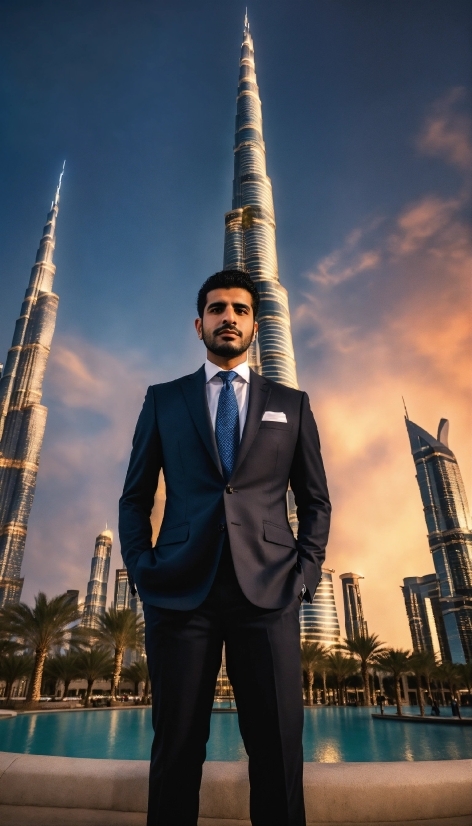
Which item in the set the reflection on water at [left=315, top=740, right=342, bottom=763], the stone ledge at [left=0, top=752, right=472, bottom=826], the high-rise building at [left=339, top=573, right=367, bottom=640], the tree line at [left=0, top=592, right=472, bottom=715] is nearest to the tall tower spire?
the tree line at [left=0, top=592, right=472, bottom=715]

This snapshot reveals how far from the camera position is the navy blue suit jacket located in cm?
173

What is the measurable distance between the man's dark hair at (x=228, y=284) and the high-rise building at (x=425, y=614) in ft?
424

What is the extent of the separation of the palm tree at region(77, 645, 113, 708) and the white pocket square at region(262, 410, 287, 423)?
34111mm

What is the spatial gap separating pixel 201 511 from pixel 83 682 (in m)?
78.9

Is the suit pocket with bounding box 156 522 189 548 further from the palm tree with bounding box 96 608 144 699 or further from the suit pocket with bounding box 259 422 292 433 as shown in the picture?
the palm tree with bounding box 96 608 144 699

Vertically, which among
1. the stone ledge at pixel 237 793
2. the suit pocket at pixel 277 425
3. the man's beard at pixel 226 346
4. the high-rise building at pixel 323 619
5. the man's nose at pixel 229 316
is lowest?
the stone ledge at pixel 237 793

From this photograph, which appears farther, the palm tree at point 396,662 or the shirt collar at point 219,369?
the palm tree at point 396,662

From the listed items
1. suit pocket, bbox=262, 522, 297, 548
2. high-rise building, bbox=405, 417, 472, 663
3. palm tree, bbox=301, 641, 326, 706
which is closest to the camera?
suit pocket, bbox=262, 522, 297, 548

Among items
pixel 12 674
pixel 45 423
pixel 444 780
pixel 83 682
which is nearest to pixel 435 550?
pixel 83 682

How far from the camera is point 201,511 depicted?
1.85 metres

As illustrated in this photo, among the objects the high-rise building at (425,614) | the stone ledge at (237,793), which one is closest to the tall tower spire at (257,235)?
the high-rise building at (425,614)

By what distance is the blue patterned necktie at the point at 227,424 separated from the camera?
197 cm

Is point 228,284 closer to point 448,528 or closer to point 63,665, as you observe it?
point 63,665

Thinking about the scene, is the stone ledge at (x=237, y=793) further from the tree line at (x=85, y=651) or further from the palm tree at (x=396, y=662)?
the palm tree at (x=396, y=662)
